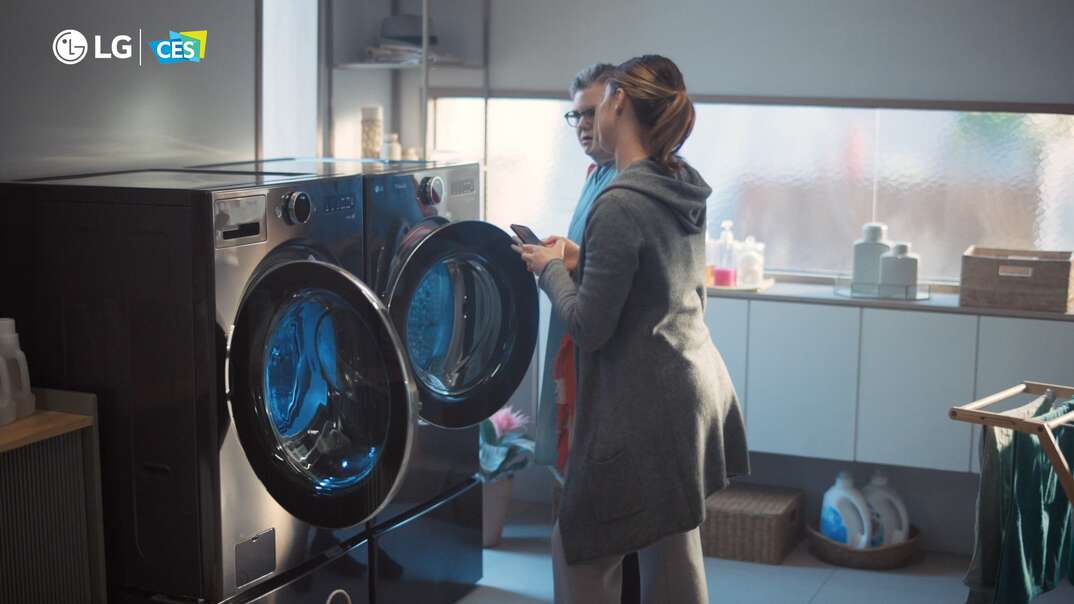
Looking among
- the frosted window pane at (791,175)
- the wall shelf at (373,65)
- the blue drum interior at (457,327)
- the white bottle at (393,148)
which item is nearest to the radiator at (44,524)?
the blue drum interior at (457,327)

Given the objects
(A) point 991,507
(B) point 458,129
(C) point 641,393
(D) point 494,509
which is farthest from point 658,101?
(B) point 458,129

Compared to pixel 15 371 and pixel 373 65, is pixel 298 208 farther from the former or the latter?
pixel 373 65

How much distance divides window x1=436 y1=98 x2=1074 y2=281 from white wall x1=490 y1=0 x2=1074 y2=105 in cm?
10

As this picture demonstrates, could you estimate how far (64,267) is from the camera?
2707 millimetres

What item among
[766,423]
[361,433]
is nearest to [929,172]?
[766,423]

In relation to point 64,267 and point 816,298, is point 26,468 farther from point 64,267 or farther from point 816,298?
point 816,298

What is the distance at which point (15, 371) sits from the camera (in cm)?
263

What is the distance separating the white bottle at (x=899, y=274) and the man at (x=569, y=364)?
4.13ft

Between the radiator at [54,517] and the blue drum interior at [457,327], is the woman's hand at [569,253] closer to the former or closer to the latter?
the blue drum interior at [457,327]

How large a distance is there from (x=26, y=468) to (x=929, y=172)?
295 cm

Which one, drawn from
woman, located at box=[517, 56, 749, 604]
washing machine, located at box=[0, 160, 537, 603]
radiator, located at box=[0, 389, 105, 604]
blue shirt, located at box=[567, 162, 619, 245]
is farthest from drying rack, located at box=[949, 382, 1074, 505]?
radiator, located at box=[0, 389, 105, 604]

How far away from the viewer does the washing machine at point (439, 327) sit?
3135 millimetres

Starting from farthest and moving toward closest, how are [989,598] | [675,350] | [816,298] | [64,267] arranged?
1. [816,298]
2. [989,598]
3. [64,267]
4. [675,350]

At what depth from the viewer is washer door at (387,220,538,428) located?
3.18 meters
